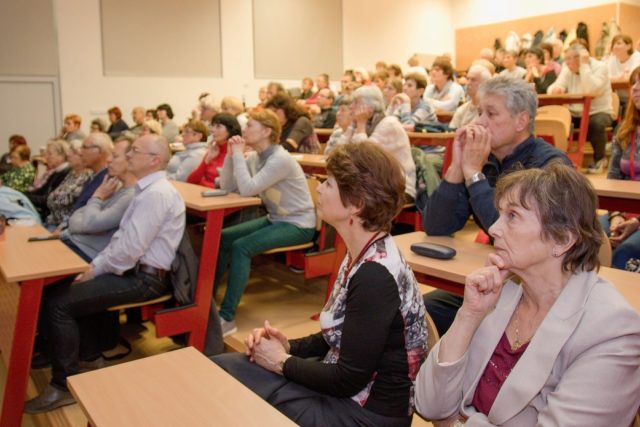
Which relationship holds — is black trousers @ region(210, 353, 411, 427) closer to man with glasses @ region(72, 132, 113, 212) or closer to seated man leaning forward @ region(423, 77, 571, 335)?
seated man leaning forward @ region(423, 77, 571, 335)

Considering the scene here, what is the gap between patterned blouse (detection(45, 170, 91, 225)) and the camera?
366cm

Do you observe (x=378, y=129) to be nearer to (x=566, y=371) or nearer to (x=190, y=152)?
(x=190, y=152)

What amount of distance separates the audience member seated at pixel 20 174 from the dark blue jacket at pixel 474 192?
428 cm

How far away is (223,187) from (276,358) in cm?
221

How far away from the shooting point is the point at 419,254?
6.35 ft

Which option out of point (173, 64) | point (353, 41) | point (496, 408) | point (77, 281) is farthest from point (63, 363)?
point (353, 41)

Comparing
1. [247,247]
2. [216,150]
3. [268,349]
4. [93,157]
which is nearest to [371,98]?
[216,150]

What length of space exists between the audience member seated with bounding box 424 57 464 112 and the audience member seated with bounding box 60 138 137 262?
388 cm

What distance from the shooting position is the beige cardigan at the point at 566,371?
3.50 ft

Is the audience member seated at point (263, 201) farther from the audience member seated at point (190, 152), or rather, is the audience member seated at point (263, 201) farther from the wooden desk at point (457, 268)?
the wooden desk at point (457, 268)

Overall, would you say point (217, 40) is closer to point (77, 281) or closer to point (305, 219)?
point (305, 219)

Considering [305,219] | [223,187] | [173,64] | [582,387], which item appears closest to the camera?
[582,387]

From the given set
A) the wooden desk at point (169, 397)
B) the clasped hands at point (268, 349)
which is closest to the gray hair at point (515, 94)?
the clasped hands at point (268, 349)

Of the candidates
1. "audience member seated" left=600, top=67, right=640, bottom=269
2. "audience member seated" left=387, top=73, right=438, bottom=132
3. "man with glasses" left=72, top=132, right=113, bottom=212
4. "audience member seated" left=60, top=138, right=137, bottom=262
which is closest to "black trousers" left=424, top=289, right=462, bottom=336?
"audience member seated" left=600, top=67, right=640, bottom=269
